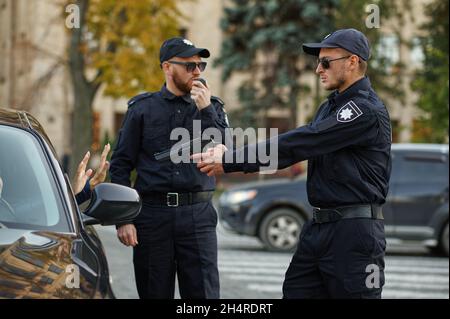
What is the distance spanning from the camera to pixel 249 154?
446cm

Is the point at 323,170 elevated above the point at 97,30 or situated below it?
below

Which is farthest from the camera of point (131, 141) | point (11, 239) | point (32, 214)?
point (131, 141)

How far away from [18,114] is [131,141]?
927mm

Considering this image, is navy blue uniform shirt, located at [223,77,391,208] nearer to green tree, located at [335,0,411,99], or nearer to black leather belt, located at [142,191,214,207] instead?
black leather belt, located at [142,191,214,207]

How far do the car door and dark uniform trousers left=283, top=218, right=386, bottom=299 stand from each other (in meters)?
9.19

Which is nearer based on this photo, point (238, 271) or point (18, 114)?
point (18, 114)

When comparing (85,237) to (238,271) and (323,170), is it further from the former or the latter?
(238,271)

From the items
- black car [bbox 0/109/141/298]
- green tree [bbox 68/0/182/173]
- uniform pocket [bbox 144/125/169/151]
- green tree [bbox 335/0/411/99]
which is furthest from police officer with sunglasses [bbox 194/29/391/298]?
green tree [bbox 335/0/411/99]

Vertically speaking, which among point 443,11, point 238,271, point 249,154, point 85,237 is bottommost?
point 238,271

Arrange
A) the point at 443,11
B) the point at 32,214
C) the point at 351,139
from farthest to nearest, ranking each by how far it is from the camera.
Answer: the point at 443,11 < the point at 351,139 < the point at 32,214

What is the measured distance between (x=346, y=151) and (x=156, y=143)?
1.47m

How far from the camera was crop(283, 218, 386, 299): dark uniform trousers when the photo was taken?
4.36 m

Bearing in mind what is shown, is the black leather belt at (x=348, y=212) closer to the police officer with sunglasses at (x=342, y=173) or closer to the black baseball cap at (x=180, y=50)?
the police officer with sunglasses at (x=342, y=173)

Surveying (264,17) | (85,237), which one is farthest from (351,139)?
(264,17)
